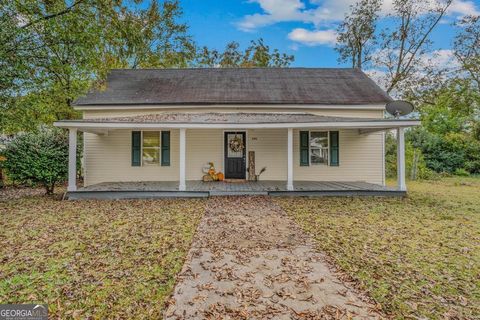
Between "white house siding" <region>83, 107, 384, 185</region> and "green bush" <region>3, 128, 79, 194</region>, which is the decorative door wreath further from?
"green bush" <region>3, 128, 79, 194</region>

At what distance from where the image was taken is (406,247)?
4.46 meters

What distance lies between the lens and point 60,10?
7.91m

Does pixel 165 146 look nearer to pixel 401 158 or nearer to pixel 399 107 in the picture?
pixel 401 158

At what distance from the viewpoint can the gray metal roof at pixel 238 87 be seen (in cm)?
1113

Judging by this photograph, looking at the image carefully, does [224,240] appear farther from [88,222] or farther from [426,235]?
[426,235]

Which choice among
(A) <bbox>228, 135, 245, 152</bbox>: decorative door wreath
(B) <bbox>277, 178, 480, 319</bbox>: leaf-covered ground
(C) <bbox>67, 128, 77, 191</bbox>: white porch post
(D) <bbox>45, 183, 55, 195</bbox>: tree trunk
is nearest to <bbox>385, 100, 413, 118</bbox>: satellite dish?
(B) <bbox>277, 178, 480, 319</bbox>: leaf-covered ground

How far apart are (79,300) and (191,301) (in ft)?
3.92

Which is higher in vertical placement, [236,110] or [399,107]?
[236,110]

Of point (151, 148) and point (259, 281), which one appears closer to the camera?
point (259, 281)

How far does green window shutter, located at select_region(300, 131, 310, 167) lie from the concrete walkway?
6.01m

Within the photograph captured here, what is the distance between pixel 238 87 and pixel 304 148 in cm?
411

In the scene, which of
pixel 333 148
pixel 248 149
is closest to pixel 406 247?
pixel 333 148

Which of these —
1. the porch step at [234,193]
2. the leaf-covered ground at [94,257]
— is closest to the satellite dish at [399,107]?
the porch step at [234,193]

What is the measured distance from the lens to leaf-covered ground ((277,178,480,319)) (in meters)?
2.89
